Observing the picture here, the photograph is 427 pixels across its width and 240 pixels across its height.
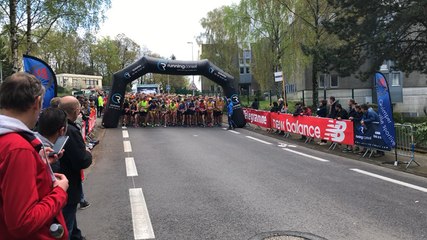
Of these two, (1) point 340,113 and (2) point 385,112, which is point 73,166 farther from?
(1) point 340,113

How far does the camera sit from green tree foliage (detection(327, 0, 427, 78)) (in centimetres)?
1931

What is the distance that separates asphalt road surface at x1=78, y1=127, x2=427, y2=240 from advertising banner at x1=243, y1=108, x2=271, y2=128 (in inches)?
296

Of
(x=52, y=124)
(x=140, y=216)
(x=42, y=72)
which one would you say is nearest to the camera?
(x=52, y=124)

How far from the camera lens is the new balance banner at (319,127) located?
41.9 feet

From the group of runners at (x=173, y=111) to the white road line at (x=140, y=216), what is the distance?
1527 cm

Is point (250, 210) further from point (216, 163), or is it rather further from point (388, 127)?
point (388, 127)

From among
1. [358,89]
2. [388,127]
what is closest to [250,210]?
[388,127]

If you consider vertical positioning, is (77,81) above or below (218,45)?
below

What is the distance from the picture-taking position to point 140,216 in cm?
587

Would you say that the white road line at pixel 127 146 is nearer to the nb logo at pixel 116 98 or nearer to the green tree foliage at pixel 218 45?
the nb logo at pixel 116 98

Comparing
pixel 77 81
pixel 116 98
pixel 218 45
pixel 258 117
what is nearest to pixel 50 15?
pixel 116 98

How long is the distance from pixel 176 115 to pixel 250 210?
17312mm

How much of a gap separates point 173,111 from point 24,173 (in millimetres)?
21235

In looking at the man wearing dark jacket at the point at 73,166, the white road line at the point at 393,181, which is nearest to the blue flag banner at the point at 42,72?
the man wearing dark jacket at the point at 73,166
